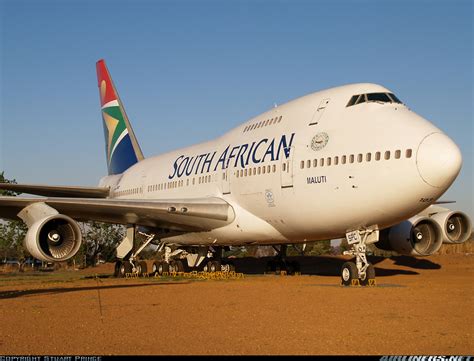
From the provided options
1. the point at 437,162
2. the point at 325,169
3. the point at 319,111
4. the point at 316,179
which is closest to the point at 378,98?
the point at 319,111

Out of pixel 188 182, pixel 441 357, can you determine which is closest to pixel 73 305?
pixel 441 357

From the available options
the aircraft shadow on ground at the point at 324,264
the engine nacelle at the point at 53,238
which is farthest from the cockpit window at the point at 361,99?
the aircraft shadow on ground at the point at 324,264

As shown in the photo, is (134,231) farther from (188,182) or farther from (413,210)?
(413,210)

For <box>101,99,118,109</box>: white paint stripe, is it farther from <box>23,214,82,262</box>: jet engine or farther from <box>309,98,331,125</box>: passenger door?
<box>23,214,82,262</box>: jet engine

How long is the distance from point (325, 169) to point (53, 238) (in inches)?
275

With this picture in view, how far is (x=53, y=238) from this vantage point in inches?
578

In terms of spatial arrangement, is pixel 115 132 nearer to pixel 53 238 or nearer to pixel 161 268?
pixel 161 268

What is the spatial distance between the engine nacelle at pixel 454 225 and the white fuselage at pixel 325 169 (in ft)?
16.1

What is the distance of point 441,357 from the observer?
5766mm

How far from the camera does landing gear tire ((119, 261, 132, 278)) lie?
23516 mm

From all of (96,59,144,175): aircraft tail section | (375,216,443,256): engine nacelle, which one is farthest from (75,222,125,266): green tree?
(375,216,443,256): engine nacelle

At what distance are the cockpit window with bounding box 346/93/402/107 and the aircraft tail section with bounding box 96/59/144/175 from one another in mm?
16837

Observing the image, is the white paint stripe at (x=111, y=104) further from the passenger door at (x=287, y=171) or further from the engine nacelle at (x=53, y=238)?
the engine nacelle at (x=53, y=238)

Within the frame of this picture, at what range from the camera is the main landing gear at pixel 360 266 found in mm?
14828
